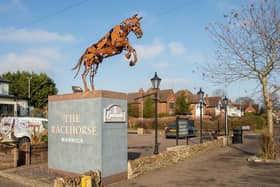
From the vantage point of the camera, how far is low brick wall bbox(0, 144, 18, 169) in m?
9.05

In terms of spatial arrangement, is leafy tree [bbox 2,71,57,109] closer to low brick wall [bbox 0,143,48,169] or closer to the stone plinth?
low brick wall [bbox 0,143,48,169]

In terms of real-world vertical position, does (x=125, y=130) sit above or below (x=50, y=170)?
above

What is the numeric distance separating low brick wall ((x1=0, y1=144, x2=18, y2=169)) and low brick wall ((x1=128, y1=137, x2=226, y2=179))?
13.9ft

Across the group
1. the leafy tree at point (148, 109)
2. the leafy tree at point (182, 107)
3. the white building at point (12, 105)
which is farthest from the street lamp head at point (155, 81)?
the leafy tree at point (182, 107)

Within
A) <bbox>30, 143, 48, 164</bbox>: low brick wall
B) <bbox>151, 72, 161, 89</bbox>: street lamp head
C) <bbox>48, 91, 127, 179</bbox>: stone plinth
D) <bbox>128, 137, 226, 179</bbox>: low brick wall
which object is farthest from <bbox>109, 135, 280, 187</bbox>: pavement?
<bbox>30, 143, 48, 164</bbox>: low brick wall

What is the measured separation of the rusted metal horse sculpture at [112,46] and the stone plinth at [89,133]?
80cm

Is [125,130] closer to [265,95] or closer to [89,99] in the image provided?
[89,99]

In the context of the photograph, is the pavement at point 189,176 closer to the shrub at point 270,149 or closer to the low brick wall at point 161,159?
the low brick wall at point 161,159

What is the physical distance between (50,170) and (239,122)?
3381 centimetres

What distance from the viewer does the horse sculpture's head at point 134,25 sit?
823 centimetres

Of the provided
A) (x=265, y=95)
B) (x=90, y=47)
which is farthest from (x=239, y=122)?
(x=90, y=47)

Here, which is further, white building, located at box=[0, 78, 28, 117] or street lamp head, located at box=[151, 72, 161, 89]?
white building, located at box=[0, 78, 28, 117]

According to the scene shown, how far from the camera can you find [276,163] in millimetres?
10578

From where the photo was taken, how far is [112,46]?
26.7 ft
